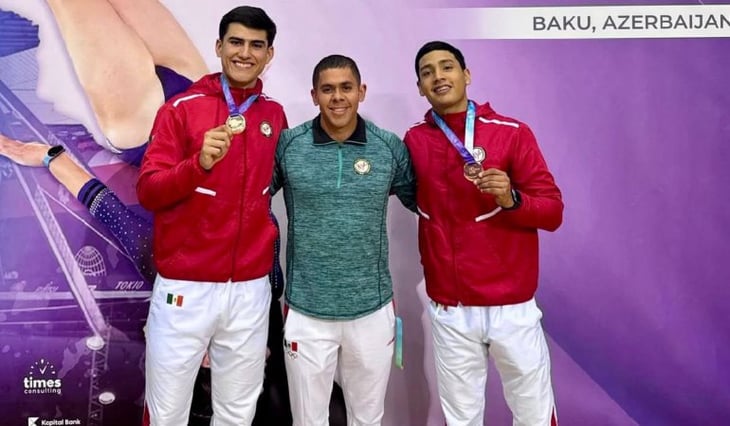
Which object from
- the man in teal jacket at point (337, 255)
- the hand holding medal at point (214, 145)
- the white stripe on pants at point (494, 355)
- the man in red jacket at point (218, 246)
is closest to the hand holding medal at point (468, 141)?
the man in teal jacket at point (337, 255)

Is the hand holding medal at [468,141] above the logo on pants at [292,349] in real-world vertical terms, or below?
above

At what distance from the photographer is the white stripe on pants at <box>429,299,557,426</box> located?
1.72 m

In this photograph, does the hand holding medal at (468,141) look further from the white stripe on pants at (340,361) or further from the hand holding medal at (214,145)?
the hand holding medal at (214,145)

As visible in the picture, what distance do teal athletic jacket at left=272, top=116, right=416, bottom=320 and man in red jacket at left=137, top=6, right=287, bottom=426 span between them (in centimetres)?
10

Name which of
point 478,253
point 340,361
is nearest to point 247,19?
point 478,253

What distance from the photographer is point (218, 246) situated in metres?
1.65

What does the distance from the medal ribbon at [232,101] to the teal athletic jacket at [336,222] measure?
0.57ft

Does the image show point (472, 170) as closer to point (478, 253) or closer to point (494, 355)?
point (478, 253)

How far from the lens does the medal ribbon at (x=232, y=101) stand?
1.69m

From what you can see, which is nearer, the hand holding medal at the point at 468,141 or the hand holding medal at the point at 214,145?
the hand holding medal at the point at 214,145

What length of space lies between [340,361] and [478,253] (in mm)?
597

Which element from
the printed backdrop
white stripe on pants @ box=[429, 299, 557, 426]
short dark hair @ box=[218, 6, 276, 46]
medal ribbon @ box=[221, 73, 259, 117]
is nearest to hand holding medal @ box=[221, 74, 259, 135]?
medal ribbon @ box=[221, 73, 259, 117]

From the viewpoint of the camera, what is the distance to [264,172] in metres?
1.73

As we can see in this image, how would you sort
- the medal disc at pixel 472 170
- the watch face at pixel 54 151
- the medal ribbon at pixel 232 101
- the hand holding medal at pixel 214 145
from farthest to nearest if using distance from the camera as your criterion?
the watch face at pixel 54 151
the medal ribbon at pixel 232 101
the medal disc at pixel 472 170
the hand holding medal at pixel 214 145
